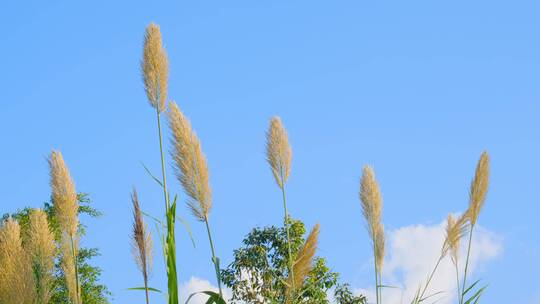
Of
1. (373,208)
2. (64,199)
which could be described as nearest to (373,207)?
(373,208)

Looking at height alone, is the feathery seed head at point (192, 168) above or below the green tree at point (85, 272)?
below

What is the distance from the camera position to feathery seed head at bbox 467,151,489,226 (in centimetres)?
464

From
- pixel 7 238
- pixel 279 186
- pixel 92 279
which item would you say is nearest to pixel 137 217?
pixel 7 238

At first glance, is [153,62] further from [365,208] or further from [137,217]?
[365,208]

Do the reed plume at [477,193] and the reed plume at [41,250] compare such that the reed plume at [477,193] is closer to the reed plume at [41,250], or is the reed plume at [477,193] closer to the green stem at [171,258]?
the green stem at [171,258]

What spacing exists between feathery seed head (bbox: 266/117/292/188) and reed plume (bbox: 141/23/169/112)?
64cm

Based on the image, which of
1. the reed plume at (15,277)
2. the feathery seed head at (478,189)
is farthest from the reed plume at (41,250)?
the feathery seed head at (478,189)

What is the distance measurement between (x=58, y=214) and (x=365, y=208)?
70.1 inches

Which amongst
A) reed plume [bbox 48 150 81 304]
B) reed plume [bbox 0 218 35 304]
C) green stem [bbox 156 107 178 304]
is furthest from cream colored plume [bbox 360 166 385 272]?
reed plume [bbox 0 218 35 304]

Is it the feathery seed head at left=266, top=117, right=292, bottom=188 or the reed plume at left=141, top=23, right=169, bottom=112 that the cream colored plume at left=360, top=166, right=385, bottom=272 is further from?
the reed plume at left=141, top=23, right=169, bottom=112

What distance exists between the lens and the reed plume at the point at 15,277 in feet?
12.0

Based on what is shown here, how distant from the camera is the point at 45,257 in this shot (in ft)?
15.2

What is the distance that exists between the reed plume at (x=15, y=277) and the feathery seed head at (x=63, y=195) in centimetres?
83

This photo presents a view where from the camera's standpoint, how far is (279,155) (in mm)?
4527
